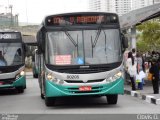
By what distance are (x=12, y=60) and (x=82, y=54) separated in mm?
8178

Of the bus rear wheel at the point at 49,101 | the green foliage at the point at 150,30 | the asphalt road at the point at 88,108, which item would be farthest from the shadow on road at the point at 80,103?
the green foliage at the point at 150,30

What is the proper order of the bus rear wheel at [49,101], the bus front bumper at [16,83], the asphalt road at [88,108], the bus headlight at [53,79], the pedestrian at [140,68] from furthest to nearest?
the bus front bumper at [16,83], the pedestrian at [140,68], the bus rear wheel at [49,101], the bus headlight at [53,79], the asphalt road at [88,108]

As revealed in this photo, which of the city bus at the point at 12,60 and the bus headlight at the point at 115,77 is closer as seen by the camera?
the bus headlight at the point at 115,77

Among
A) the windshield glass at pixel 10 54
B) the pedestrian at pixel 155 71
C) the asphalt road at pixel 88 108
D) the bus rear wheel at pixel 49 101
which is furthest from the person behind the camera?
the windshield glass at pixel 10 54

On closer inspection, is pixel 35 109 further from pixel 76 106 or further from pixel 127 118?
pixel 127 118

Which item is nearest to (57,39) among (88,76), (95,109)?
(88,76)

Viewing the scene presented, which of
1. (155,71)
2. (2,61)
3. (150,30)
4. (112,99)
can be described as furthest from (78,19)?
(150,30)

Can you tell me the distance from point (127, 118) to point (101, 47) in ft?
11.0

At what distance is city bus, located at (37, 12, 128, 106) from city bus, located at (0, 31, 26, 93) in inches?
278

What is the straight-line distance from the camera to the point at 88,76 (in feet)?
46.4

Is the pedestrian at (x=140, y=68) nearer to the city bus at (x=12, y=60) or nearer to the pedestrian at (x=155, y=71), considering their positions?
the pedestrian at (x=155, y=71)

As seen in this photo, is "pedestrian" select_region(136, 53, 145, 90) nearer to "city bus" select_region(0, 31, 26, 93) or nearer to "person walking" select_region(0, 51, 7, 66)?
"city bus" select_region(0, 31, 26, 93)

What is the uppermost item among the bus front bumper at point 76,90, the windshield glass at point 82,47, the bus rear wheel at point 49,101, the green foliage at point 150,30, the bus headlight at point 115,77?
the windshield glass at point 82,47

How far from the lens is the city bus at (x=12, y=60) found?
21531 millimetres
